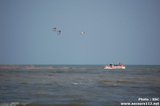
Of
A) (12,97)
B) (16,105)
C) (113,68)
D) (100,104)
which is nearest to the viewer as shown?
(16,105)

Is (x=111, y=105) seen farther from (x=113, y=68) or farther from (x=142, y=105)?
(x=113, y=68)

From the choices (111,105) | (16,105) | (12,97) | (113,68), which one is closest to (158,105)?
(111,105)

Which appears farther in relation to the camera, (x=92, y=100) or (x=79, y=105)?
(x=92, y=100)

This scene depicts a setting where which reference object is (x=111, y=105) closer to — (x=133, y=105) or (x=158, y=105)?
(x=133, y=105)

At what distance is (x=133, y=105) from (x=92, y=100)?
505cm

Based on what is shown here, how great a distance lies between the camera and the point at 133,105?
777 inches

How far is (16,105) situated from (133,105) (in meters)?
8.64

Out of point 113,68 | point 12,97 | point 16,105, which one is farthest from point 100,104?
point 113,68

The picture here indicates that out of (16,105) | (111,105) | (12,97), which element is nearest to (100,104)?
(111,105)

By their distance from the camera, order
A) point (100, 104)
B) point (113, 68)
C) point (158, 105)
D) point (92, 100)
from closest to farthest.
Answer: point (158, 105), point (100, 104), point (92, 100), point (113, 68)

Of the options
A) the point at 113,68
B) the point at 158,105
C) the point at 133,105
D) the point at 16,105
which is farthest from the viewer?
the point at 113,68

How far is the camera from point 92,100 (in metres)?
23.9

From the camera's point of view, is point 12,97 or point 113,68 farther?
point 113,68

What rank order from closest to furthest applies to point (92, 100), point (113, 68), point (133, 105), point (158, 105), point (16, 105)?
1. point (16, 105)
2. point (158, 105)
3. point (133, 105)
4. point (92, 100)
5. point (113, 68)
